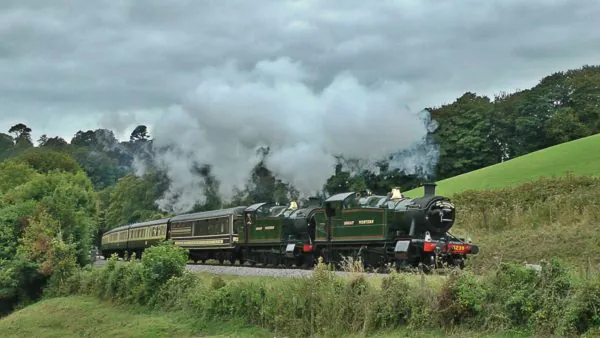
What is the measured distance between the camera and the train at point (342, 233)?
78.5 feet

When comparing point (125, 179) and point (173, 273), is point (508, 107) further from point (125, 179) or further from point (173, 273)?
point (173, 273)

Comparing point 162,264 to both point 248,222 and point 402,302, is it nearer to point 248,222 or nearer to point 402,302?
point 248,222

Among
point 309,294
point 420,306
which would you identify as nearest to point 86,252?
point 309,294

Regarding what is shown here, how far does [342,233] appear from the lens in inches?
1056

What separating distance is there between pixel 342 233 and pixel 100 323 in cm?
968

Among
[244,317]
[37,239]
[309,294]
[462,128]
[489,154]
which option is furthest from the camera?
[489,154]

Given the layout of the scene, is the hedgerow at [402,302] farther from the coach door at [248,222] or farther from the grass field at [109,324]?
the coach door at [248,222]

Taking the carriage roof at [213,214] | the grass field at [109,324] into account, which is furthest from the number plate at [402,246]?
the carriage roof at [213,214]

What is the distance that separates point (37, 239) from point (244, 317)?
23479 mm

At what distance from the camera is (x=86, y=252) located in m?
42.6

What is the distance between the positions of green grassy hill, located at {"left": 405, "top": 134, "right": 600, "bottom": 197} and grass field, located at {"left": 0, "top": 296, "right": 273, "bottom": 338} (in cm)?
2301

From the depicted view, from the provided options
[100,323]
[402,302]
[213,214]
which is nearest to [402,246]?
[402,302]

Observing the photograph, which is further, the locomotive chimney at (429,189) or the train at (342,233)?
the locomotive chimney at (429,189)

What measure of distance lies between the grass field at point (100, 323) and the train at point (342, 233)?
181 inches
